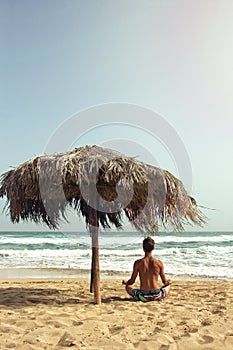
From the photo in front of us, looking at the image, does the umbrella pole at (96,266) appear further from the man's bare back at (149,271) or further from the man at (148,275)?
the man's bare back at (149,271)

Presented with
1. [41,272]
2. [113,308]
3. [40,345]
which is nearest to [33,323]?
[40,345]

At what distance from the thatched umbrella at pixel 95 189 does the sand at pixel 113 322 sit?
64cm

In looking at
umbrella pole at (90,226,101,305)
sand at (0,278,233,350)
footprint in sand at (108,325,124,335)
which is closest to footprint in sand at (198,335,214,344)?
sand at (0,278,233,350)

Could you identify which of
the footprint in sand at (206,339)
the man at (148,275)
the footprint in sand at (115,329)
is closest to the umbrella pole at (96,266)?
the man at (148,275)

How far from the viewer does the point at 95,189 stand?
4.92 m

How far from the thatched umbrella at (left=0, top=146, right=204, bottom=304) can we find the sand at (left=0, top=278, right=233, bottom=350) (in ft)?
2.11

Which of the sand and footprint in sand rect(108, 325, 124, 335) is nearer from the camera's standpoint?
the sand

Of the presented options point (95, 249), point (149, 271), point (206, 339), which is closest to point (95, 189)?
Result: point (95, 249)

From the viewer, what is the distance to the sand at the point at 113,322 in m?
3.37

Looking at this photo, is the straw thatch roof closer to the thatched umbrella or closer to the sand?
the thatched umbrella

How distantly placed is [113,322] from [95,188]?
1.72 metres

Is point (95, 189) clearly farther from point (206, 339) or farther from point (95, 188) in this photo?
point (206, 339)

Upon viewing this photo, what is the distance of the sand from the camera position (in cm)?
337

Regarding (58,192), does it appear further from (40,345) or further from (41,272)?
(41,272)
